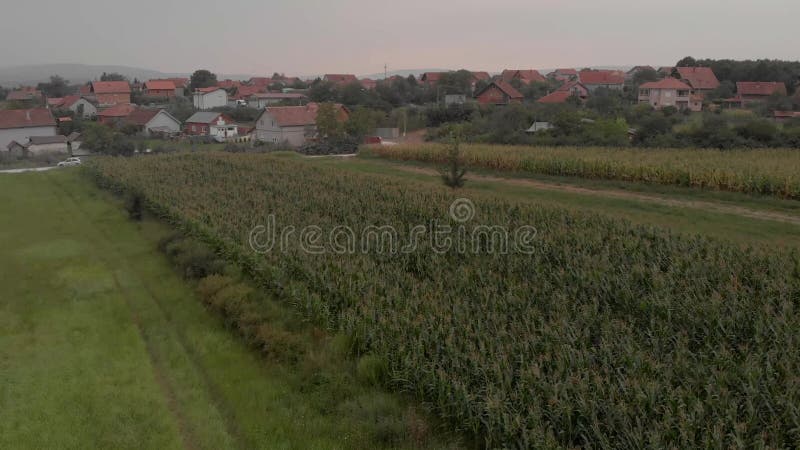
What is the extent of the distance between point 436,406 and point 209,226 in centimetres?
1267

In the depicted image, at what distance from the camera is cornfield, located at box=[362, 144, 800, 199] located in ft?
75.0

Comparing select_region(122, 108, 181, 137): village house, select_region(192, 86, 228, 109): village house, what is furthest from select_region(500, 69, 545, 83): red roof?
select_region(122, 108, 181, 137): village house

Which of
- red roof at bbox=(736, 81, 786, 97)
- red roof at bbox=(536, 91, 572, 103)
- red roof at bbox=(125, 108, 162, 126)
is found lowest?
red roof at bbox=(125, 108, 162, 126)

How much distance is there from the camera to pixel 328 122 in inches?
2096

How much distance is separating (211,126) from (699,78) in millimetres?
61397

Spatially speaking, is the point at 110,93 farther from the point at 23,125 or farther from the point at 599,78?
the point at 599,78

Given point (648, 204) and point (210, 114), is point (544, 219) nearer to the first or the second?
point (648, 204)

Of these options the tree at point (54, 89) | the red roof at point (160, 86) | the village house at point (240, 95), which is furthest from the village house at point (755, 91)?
the tree at point (54, 89)

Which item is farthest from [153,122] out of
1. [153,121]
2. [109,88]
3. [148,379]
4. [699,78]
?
[699,78]

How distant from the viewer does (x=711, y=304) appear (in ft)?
37.6

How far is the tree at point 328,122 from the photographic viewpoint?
5317 centimetres

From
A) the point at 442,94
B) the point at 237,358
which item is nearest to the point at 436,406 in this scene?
the point at 237,358

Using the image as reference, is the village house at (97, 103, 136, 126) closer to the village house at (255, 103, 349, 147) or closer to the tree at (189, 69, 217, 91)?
the village house at (255, 103, 349, 147)

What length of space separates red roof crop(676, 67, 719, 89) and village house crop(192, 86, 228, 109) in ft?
218
